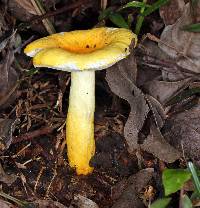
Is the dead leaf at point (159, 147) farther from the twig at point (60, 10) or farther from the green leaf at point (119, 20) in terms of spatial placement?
the twig at point (60, 10)

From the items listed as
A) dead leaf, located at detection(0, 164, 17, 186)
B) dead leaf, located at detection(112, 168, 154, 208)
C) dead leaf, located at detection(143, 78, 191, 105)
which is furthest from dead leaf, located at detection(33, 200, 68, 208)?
dead leaf, located at detection(143, 78, 191, 105)

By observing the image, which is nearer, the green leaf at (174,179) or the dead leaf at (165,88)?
the green leaf at (174,179)

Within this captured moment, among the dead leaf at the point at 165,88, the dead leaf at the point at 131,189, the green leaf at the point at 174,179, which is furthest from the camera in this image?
the dead leaf at the point at 165,88

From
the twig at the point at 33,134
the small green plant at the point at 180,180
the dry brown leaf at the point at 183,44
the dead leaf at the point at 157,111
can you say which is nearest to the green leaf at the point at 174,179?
the small green plant at the point at 180,180

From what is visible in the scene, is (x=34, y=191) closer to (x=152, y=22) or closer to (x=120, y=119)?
(x=120, y=119)

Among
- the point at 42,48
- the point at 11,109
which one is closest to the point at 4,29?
the point at 11,109

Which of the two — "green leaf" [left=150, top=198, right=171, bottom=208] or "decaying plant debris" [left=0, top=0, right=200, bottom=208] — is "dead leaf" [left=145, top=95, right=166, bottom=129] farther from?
"green leaf" [left=150, top=198, right=171, bottom=208]

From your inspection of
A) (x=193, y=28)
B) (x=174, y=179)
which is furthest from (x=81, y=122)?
(x=193, y=28)
